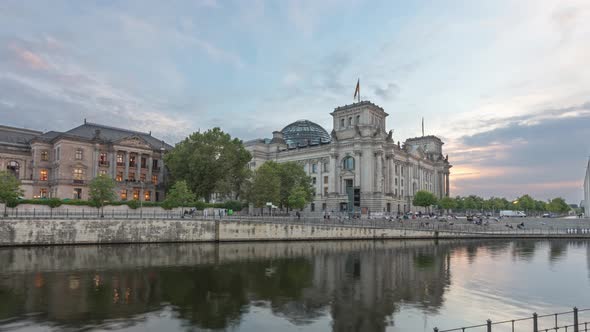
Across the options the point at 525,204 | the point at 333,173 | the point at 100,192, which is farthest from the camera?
the point at 525,204

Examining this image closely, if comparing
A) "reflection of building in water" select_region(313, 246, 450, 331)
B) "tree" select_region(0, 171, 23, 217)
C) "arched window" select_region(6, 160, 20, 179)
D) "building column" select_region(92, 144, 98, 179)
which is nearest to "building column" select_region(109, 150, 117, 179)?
"building column" select_region(92, 144, 98, 179)

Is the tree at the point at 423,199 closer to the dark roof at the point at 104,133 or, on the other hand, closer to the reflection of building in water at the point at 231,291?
the dark roof at the point at 104,133

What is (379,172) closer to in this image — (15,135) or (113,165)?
(113,165)

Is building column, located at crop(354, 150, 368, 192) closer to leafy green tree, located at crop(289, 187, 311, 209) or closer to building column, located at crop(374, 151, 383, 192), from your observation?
building column, located at crop(374, 151, 383, 192)

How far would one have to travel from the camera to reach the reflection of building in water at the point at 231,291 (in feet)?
74.0

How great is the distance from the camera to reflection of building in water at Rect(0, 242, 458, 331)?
2256 cm

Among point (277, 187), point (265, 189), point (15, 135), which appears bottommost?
point (265, 189)

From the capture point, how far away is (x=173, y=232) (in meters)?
60.3

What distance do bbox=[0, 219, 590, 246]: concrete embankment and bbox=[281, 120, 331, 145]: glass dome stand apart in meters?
72.9

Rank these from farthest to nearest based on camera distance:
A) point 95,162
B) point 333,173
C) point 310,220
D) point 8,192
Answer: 1. point 333,173
2. point 95,162
3. point 310,220
4. point 8,192

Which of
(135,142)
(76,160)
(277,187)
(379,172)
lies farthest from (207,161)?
(379,172)

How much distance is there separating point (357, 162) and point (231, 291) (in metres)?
87.0

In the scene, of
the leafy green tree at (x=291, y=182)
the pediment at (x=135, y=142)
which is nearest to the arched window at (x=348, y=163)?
the leafy green tree at (x=291, y=182)

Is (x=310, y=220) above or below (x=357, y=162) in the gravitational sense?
below
